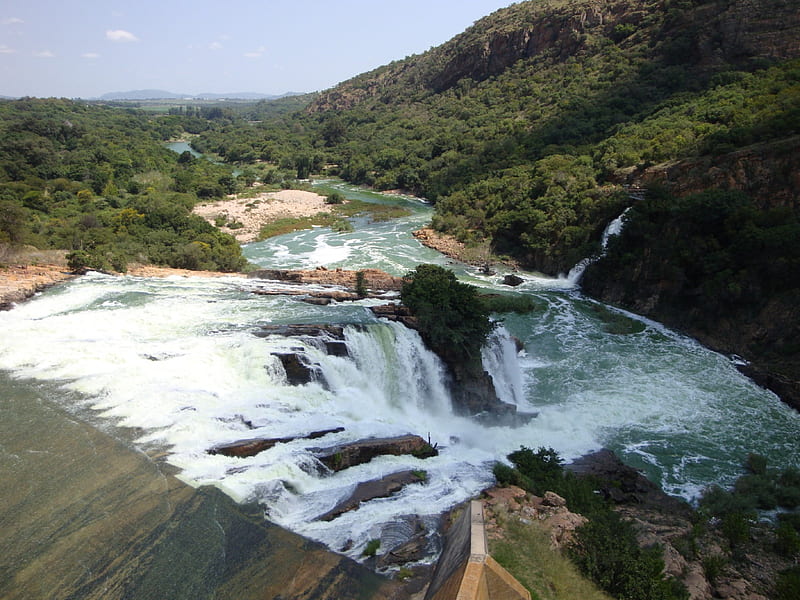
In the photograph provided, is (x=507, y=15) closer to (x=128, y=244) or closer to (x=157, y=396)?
(x=128, y=244)

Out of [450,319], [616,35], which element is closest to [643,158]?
[450,319]

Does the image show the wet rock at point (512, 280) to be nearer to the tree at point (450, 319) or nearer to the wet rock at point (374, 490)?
the tree at point (450, 319)

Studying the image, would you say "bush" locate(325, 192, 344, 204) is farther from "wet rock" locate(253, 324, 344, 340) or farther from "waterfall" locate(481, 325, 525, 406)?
"wet rock" locate(253, 324, 344, 340)

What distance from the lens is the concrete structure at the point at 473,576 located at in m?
5.26

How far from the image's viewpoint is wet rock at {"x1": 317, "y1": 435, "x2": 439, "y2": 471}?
1027cm

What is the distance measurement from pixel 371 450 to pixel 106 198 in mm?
38136

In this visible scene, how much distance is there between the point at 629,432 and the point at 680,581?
7158mm

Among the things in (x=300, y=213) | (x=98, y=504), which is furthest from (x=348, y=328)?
(x=300, y=213)

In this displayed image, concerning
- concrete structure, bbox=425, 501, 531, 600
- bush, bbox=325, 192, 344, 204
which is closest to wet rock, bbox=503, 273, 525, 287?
concrete structure, bbox=425, 501, 531, 600

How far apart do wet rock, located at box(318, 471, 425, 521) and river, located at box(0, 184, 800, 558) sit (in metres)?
0.18

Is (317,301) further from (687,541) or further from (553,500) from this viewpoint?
(687,541)

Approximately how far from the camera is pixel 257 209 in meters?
44.5

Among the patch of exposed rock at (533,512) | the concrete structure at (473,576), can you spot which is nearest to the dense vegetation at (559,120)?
the patch of exposed rock at (533,512)

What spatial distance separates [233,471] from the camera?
9406 millimetres
